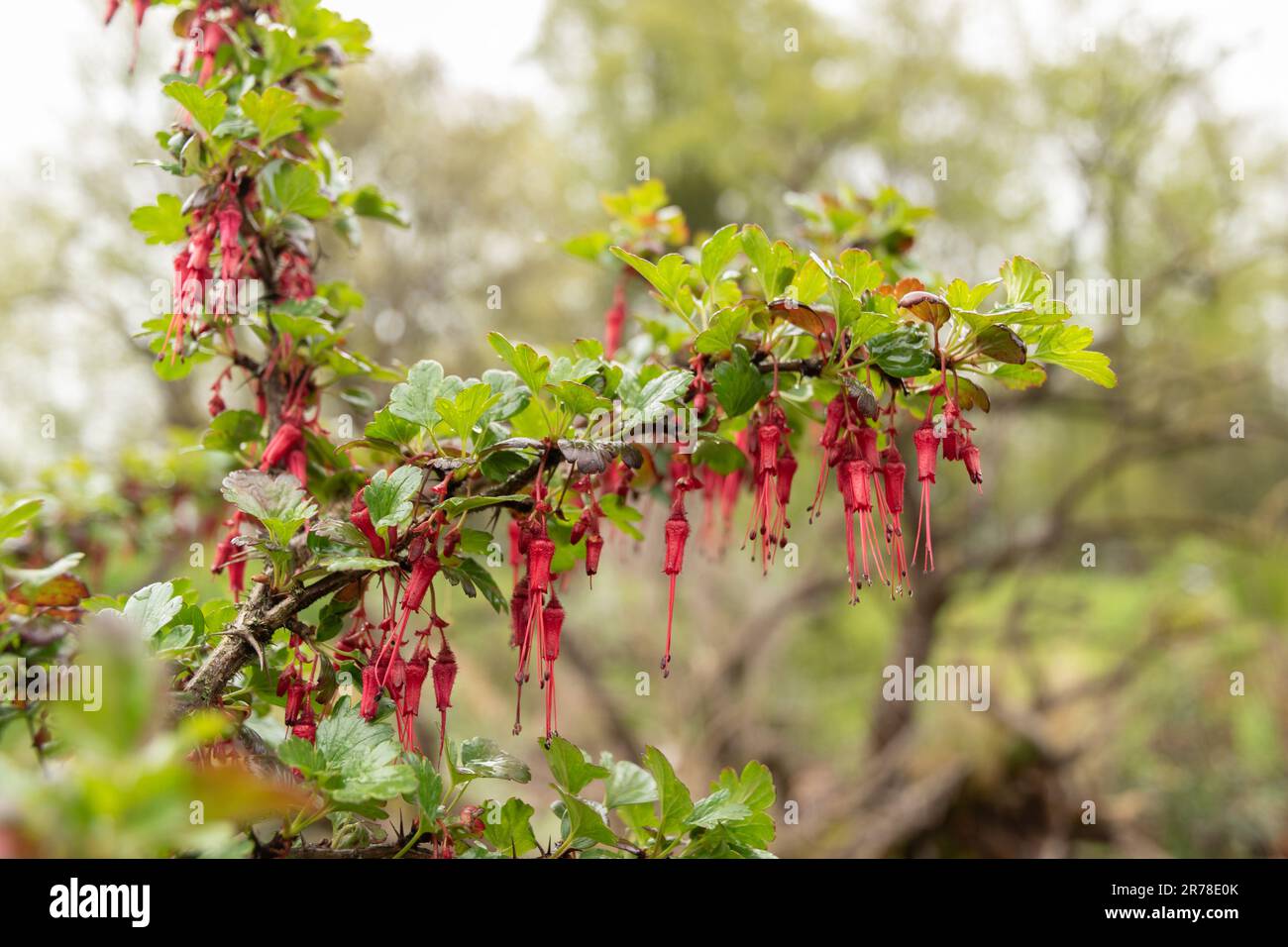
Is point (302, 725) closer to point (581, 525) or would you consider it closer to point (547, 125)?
point (581, 525)

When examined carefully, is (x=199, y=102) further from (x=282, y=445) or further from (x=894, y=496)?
(x=894, y=496)

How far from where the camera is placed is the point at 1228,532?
12.3 feet

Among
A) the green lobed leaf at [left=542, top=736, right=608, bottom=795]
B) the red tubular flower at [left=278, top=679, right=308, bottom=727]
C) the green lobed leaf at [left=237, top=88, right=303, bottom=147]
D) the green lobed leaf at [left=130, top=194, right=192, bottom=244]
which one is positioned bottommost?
the green lobed leaf at [left=542, top=736, right=608, bottom=795]

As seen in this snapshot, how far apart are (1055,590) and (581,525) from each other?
18.5ft

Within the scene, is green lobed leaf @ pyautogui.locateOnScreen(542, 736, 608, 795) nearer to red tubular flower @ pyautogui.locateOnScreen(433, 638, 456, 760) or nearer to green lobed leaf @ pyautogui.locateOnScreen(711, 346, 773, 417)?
red tubular flower @ pyautogui.locateOnScreen(433, 638, 456, 760)

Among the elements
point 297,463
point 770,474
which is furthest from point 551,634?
point 297,463

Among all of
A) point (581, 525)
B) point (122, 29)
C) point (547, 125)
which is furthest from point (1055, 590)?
point (122, 29)

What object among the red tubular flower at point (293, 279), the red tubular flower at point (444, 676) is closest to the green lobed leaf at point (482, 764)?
the red tubular flower at point (444, 676)

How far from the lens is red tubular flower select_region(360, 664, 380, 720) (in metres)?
0.65

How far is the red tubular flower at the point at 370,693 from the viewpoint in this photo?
2.12 ft

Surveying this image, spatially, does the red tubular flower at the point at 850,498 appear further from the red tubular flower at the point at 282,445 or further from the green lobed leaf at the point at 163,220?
the green lobed leaf at the point at 163,220

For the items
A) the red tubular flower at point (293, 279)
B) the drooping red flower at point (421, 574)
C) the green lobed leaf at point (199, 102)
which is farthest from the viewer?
the red tubular flower at point (293, 279)

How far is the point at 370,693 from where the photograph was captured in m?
0.66

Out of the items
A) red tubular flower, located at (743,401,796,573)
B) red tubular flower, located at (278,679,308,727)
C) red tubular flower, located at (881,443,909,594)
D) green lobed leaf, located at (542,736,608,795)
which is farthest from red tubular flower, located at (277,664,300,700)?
red tubular flower, located at (881,443,909,594)
